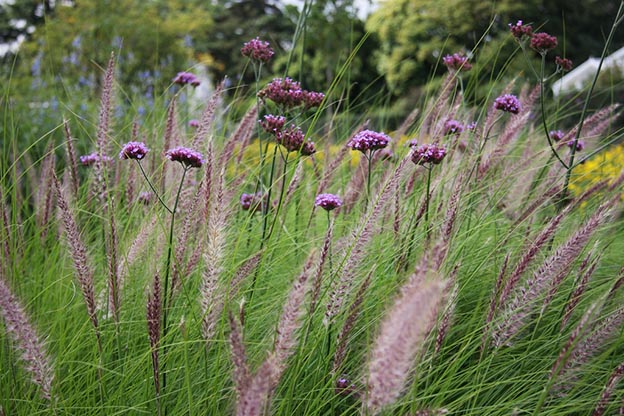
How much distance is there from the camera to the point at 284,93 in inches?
79.8

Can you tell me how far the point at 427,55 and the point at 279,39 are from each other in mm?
14421

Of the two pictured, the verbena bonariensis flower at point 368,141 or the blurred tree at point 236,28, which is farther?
the blurred tree at point 236,28

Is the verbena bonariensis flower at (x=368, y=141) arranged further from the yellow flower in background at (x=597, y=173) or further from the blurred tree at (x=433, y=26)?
the blurred tree at (x=433, y=26)

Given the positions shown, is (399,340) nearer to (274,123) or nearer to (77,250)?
(77,250)

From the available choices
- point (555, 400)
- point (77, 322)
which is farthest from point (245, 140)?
point (555, 400)

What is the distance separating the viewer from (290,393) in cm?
141

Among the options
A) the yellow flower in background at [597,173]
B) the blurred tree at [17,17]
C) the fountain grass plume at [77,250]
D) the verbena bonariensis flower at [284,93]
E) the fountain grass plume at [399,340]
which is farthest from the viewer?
the blurred tree at [17,17]

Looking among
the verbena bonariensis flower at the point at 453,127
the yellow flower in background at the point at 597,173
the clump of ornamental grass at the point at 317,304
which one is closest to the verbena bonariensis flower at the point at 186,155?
the clump of ornamental grass at the point at 317,304

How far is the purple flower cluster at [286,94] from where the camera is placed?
2.01 meters

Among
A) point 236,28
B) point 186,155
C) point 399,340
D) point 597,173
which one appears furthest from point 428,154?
point 236,28

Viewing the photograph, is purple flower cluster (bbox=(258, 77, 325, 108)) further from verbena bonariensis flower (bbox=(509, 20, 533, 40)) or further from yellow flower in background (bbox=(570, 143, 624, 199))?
yellow flower in background (bbox=(570, 143, 624, 199))

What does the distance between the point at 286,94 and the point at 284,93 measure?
10 millimetres

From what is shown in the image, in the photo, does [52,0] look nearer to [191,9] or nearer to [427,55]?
[191,9]

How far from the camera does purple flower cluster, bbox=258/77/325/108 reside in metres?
2.01
